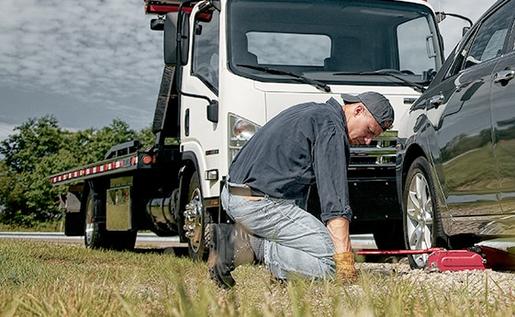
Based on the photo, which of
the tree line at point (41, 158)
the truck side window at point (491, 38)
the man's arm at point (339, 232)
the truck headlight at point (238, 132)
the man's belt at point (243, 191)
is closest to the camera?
the man's arm at point (339, 232)

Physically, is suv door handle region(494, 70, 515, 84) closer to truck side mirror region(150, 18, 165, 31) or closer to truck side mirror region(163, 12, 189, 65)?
truck side mirror region(163, 12, 189, 65)

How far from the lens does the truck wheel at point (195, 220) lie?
325 inches

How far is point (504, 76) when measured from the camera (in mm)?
5188

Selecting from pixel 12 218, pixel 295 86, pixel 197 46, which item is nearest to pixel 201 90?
pixel 197 46

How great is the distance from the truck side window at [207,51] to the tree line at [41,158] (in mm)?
45496

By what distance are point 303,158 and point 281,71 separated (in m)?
2.91

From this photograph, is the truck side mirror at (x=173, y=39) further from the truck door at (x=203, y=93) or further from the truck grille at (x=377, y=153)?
the truck grille at (x=377, y=153)

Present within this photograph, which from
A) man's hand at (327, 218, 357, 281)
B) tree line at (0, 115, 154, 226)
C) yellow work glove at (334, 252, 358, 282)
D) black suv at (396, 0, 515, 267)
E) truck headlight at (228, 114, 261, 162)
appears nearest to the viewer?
yellow work glove at (334, 252, 358, 282)

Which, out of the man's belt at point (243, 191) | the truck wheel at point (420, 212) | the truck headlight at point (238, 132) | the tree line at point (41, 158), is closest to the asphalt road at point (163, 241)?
the truck headlight at point (238, 132)

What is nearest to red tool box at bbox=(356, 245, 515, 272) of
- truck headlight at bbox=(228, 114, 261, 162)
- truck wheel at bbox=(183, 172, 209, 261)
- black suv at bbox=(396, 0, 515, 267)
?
black suv at bbox=(396, 0, 515, 267)

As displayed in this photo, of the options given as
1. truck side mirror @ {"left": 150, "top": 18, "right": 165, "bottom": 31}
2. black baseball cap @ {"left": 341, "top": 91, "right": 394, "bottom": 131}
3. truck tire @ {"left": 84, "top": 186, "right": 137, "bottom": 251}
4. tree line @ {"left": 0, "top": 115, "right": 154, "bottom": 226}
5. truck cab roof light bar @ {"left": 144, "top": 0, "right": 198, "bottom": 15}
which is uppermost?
tree line @ {"left": 0, "top": 115, "right": 154, "bottom": 226}

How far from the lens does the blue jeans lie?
494cm

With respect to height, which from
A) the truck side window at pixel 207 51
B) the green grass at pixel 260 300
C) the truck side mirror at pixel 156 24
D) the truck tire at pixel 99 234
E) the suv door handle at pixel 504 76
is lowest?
the green grass at pixel 260 300

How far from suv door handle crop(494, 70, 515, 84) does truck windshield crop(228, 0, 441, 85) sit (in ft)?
8.43
